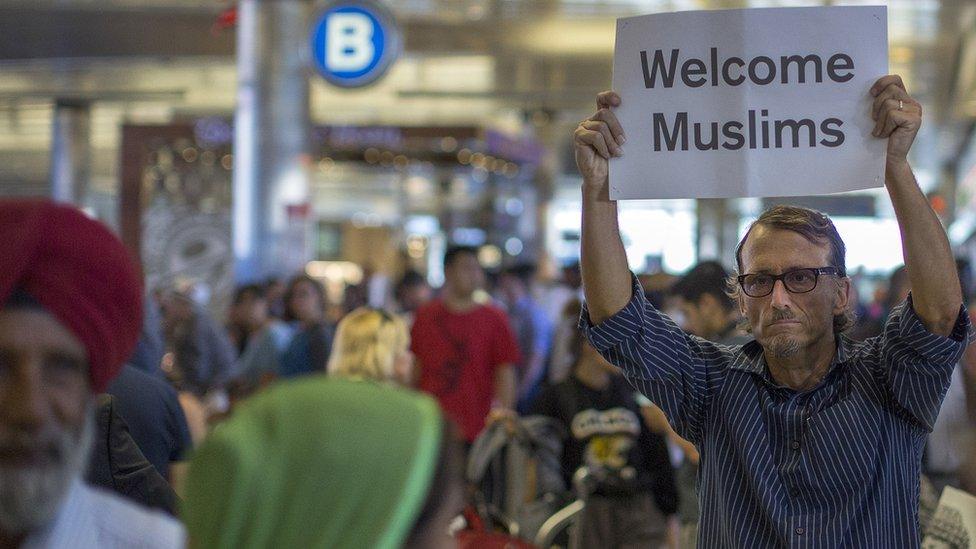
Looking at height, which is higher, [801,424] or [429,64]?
[429,64]

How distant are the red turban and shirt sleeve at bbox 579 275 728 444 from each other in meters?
1.31

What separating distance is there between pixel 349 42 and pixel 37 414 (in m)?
13.7

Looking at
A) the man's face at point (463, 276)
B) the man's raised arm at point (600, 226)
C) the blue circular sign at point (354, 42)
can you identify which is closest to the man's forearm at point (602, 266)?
the man's raised arm at point (600, 226)

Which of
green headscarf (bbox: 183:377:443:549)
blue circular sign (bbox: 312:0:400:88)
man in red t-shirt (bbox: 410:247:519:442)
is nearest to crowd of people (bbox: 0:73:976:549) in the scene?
green headscarf (bbox: 183:377:443:549)

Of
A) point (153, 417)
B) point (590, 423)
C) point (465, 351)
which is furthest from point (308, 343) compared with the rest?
point (153, 417)

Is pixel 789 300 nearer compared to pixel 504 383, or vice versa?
pixel 789 300

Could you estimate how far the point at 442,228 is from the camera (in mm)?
31156

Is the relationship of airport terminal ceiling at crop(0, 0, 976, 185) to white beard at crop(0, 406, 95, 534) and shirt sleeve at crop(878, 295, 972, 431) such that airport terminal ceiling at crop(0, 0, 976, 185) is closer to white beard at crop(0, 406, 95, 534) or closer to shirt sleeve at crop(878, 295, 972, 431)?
shirt sleeve at crop(878, 295, 972, 431)

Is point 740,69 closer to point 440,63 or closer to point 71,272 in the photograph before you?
point 71,272

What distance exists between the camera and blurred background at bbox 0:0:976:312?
1627 cm

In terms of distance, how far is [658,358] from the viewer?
115 inches

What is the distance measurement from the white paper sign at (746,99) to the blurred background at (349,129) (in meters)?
1.01

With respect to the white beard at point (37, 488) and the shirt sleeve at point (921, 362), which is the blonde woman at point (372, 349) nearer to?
the shirt sleeve at point (921, 362)

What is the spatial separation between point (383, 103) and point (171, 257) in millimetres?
14458
